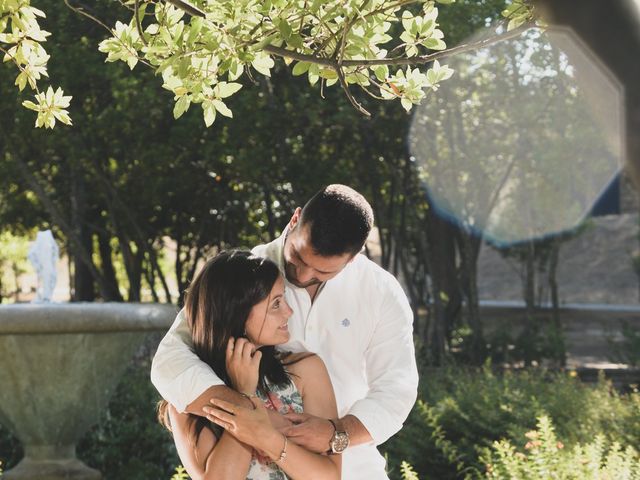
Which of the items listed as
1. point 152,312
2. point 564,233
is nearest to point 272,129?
point 152,312

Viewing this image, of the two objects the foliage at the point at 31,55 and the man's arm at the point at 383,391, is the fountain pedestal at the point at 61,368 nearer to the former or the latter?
the foliage at the point at 31,55

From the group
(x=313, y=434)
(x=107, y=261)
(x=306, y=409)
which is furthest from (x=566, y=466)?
(x=107, y=261)

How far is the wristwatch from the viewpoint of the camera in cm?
349

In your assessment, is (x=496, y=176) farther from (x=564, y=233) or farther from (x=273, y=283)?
(x=273, y=283)

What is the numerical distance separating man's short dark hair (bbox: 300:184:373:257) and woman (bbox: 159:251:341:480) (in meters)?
0.18

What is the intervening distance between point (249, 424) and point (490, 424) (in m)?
5.00

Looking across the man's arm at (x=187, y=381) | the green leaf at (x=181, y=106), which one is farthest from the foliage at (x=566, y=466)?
the green leaf at (x=181, y=106)

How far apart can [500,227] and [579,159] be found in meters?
10.0

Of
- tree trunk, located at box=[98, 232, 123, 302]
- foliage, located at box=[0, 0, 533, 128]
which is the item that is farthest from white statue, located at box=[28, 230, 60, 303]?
tree trunk, located at box=[98, 232, 123, 302]

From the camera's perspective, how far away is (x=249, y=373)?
351cm

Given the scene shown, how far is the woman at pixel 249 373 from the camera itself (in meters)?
3.47

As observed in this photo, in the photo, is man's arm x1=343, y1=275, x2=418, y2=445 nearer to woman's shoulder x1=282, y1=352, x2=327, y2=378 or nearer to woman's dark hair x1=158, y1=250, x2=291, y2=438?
woman's shoulder x1=282, y1=352, x2=327, y2=378

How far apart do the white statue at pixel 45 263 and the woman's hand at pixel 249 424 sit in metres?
8.40

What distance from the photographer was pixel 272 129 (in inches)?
→ 544
